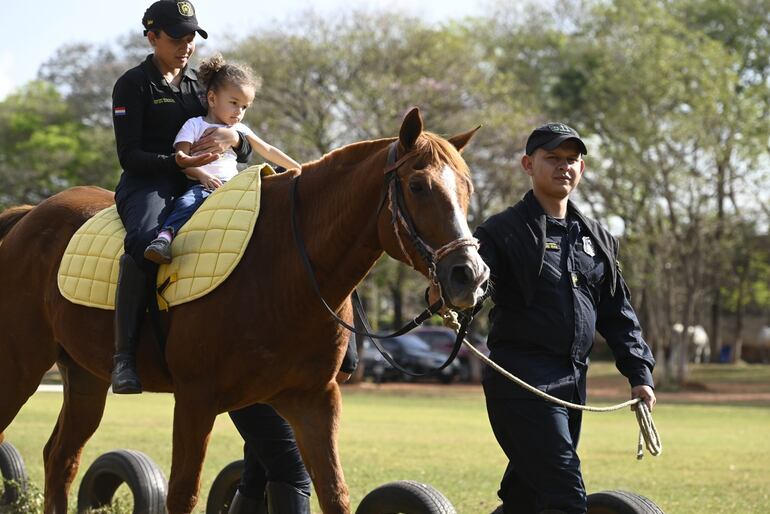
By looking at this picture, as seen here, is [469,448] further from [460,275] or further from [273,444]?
[460,275]

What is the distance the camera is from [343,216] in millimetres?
5930

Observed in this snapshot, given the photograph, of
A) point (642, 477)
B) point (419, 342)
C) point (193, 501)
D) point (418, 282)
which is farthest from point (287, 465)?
point (418, 282)

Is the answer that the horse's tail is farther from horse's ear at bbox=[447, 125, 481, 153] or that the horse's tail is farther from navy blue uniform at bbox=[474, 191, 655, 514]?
navy blue uniform at bbox=[474, 191, 655, 514]

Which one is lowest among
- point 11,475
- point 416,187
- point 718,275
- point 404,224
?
point 11,475

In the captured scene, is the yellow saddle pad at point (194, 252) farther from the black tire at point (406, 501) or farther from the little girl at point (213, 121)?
the black tire at point (406, 501)

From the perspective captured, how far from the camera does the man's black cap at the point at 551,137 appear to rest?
18.3 ft

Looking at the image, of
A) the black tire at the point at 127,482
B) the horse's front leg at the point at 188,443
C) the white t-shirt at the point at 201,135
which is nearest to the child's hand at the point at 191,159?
the white t-shirt at the point at 201,135

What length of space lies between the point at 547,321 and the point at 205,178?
2.38 meters

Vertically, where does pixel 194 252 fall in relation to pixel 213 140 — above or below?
below

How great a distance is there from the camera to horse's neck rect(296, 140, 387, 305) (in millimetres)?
5824

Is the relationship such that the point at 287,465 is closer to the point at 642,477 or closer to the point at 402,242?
the point at 402,242

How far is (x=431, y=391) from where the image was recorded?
38.8 metres

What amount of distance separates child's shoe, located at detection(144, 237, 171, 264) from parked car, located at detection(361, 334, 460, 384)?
1298 inches

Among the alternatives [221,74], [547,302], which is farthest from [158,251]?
[547,302]
